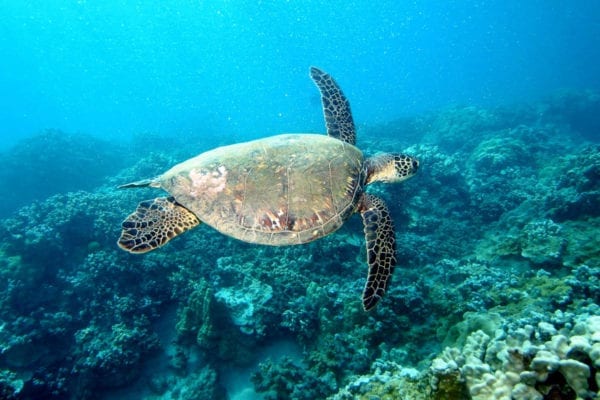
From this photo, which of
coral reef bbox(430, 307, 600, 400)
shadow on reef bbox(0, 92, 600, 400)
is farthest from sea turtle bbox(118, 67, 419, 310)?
shadow on reef bbox(0, 92, 600, 400)

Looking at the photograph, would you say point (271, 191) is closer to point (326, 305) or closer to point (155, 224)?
point (155, 224)

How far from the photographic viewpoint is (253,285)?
7.05 m

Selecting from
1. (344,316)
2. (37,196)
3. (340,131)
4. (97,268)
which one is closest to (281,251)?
(344,316)

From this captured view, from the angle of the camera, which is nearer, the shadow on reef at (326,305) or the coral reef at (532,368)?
the coral reef at (532,368)

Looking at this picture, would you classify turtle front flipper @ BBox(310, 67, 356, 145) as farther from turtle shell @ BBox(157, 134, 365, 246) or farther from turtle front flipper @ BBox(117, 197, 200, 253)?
turtle front flipper @ BBox(117, 197, 200, 253)

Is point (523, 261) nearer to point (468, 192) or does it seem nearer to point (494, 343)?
point (468, 192)

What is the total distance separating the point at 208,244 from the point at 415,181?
7.09m

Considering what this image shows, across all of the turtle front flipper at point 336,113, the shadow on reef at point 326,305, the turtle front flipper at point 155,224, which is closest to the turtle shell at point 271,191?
the turtle front flipper at point 155,224

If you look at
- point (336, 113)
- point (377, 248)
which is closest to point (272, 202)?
point (377, 248)

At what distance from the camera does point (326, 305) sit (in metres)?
6.07

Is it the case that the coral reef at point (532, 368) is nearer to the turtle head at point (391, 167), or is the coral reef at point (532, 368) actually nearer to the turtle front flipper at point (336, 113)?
the turtle head at point (391, 167)

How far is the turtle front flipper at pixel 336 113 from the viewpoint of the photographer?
6254mm

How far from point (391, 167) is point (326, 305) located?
2914 millimetres

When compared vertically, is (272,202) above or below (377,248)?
above
